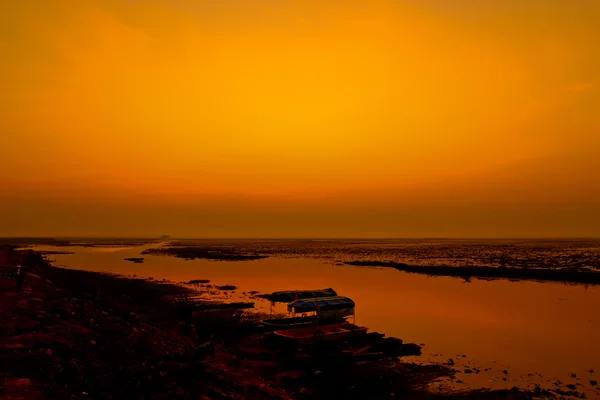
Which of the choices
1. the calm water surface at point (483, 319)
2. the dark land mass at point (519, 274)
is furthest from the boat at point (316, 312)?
the dark land mass at point (519, 274)

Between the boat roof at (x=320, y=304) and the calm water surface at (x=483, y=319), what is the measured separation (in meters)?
3.51

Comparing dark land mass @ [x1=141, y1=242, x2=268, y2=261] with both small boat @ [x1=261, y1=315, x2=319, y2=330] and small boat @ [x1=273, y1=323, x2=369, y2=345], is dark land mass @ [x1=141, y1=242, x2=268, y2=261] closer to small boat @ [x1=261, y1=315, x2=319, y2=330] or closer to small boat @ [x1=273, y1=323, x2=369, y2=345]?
small boat @ [x1=261, y1=315, x2=319, y2=330]

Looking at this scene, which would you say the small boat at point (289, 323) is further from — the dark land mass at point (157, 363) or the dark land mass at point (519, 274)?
the dark land mass at point (519, 274)

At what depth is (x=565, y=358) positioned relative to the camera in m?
23.1

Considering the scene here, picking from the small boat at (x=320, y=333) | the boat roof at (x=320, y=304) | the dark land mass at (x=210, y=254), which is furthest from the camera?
the dark land mass at (x=210, y=254)

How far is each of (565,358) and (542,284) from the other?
114 ft

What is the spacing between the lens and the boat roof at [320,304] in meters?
26.5

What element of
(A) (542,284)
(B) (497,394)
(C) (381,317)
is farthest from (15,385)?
Answer: (A) (542,284)

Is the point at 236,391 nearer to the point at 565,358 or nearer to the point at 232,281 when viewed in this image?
the point at 565,358

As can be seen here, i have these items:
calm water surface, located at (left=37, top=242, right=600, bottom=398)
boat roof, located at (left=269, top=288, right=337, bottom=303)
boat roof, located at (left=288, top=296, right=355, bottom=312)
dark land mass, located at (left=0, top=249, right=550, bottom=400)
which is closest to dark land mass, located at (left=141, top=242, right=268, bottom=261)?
calm water surface, located at (left=37, top=242, right=600, bottom=398)

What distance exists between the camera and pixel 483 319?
110 ft

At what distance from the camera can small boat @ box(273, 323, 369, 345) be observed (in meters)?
23.1

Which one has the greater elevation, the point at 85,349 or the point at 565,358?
the point at 85,349

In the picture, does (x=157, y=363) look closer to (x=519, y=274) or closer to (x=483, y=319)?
(x=483, y=319)
